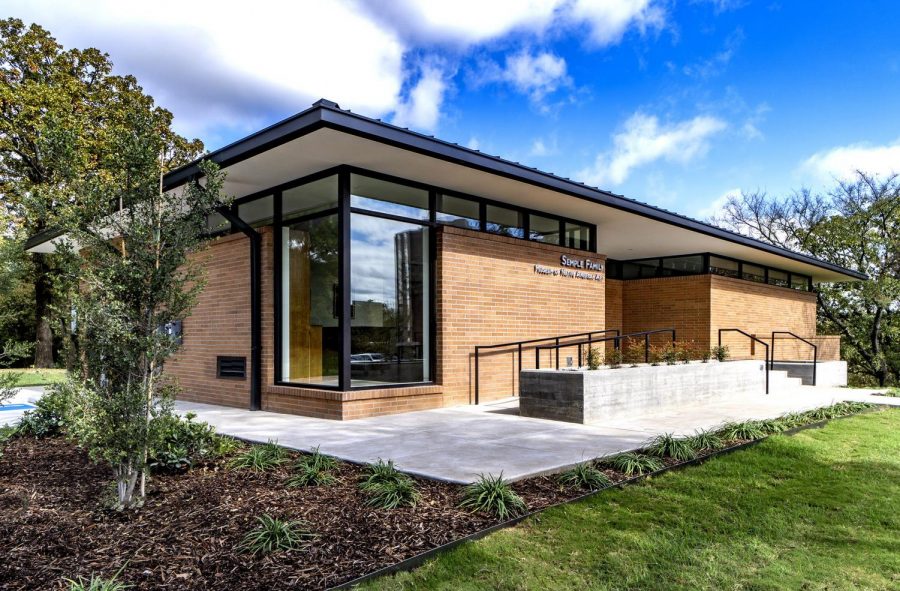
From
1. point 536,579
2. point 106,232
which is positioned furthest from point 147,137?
point 536,579

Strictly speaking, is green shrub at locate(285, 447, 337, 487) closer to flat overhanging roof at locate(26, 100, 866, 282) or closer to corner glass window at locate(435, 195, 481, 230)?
flat overhanging roof at locate(26, 100, 866, 282)

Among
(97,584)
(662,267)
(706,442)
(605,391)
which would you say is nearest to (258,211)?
(605,391)

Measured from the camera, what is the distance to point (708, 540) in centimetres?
379

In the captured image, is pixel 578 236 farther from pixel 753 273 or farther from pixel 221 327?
pixel 753 273

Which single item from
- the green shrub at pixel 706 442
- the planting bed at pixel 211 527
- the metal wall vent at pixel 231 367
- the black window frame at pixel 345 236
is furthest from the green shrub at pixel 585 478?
the metal wall vent at pixel 231 367

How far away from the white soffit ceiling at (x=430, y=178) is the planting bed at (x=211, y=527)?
4.47 m

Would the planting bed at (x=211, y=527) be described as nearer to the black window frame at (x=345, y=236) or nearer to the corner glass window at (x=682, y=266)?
the black window frame at (x=345, y=236)

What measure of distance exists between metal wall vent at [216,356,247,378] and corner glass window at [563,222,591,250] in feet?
23.2

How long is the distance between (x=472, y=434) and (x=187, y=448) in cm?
A: 328

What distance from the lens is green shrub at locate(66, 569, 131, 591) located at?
2.82 meters

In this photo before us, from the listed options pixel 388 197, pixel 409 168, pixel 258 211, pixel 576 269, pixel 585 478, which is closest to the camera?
pixel 585 478

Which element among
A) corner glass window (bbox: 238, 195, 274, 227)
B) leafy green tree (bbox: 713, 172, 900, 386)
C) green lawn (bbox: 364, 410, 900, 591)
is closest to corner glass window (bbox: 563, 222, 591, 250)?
corner glass window (bbox: 238, 195, 274, 227)

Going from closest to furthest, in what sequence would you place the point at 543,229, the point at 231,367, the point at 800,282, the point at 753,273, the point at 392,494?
the point at 392,494 < the point at 231,367 < the point at 543,229 < the point at 753,273 < the point at 800,282

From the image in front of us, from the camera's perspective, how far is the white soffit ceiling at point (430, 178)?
7.98 metres
